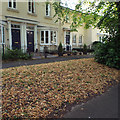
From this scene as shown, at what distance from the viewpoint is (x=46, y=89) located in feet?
13.7

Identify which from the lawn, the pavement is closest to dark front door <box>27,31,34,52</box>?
the lawn

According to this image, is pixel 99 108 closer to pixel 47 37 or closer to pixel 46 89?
pixel 46 89

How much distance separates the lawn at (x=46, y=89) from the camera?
3.09 metres

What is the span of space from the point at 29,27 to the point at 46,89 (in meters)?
11.4

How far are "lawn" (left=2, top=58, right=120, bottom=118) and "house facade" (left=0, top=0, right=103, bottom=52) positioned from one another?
18.4 feet

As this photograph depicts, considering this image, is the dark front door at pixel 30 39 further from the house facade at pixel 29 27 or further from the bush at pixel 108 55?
the bush at pixel 108 55

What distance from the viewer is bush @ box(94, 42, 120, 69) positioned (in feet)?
23.9

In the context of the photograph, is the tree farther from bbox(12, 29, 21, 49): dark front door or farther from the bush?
bbox(12, 29, 21, 49): dark front door

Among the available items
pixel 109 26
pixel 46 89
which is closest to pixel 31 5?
pixel 109 26

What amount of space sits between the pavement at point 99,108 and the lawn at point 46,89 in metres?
0.30

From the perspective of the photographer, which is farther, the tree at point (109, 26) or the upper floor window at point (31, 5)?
the upper floor window at point (31, 5)

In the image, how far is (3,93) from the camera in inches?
145

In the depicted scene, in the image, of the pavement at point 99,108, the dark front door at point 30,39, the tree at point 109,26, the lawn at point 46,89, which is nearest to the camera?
the pavement at point 99,108

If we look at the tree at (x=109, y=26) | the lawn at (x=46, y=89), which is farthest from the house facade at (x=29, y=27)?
the lawn at (x=46, y=89)
